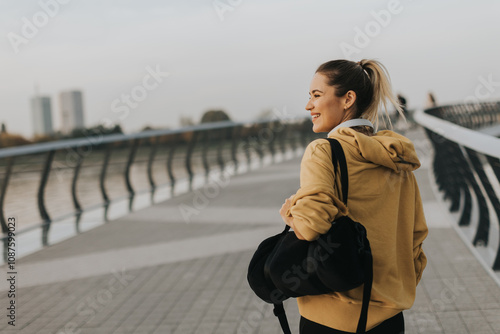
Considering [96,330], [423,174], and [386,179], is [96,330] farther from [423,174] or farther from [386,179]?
[423,174]

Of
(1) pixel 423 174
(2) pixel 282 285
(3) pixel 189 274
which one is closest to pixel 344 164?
(2) pixel 282 285

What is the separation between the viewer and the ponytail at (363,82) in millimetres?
1906

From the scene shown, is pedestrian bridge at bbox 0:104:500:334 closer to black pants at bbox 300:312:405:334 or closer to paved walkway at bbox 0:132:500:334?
paved walkway at bbox 0:132:500:334

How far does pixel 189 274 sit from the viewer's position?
529 cm

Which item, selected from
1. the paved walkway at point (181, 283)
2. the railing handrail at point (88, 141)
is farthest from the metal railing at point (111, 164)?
the paved walkway at point (181, 283)

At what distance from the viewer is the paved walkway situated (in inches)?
158

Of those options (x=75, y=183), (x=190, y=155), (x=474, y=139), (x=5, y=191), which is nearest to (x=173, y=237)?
(x=5, y=191)

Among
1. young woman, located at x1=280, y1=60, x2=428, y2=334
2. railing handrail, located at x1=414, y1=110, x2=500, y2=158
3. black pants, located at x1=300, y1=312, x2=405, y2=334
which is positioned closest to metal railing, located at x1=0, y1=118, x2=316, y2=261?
railing handrail, located at x1=414, y1=110, x2=500, y2=158

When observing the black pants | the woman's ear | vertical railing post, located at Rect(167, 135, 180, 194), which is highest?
the woman's ear

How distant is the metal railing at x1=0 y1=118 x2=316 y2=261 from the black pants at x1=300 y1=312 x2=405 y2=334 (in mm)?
5598

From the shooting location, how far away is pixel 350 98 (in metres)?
1.91

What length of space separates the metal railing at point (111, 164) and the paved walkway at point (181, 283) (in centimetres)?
102

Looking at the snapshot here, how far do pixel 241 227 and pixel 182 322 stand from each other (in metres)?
3.22

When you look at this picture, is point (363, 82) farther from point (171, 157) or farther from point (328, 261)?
point (171, 157)
